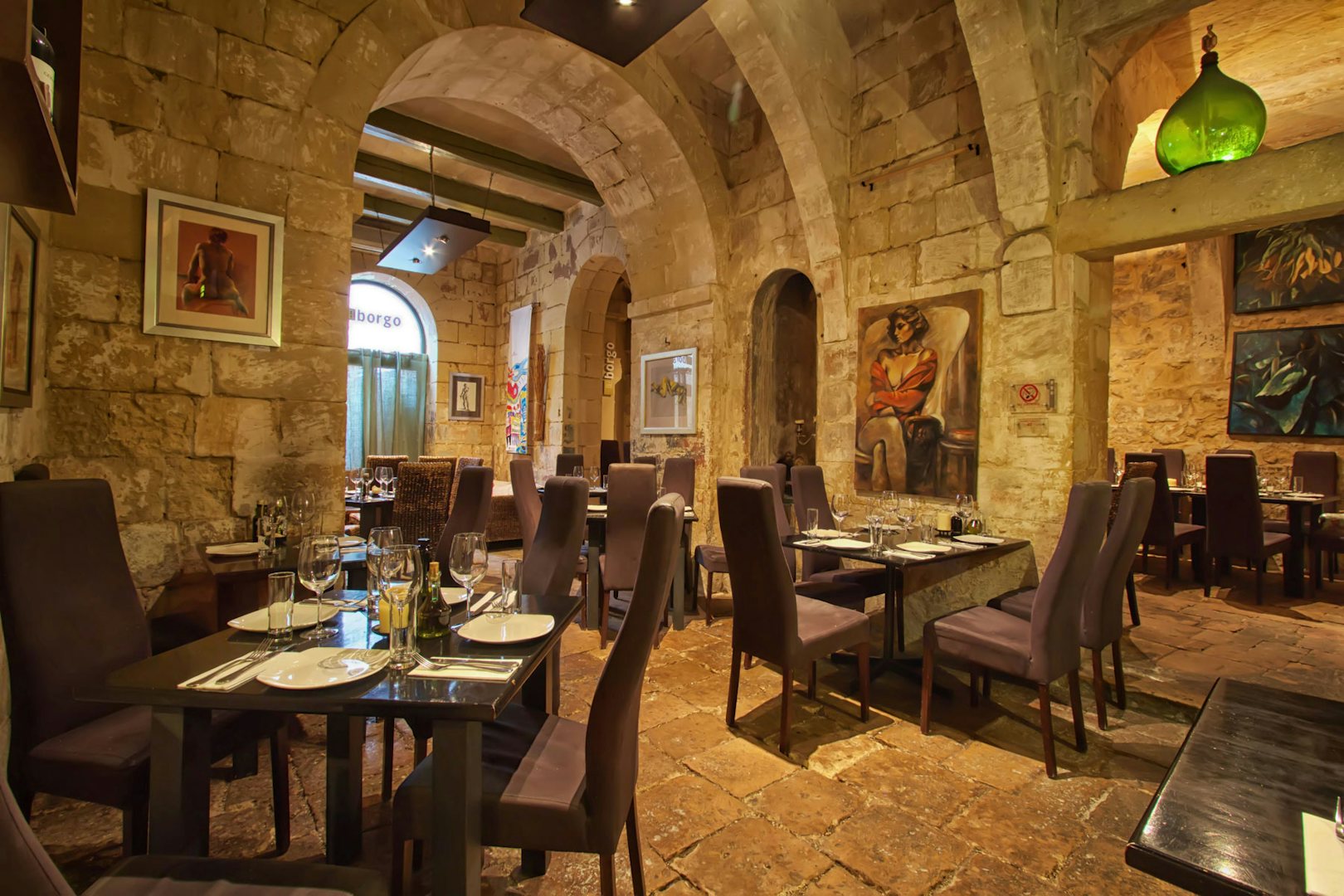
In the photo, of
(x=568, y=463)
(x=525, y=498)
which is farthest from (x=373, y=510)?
(x=568, y=463)

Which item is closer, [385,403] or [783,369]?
[783,369]

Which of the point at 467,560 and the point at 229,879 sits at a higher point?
the point at 467,560

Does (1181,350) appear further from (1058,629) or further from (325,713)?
(325,713)

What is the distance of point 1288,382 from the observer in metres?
6.22

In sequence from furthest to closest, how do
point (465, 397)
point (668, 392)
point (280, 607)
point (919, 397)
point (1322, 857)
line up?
point (465, 397) < point (668, 392) < point (919, 397) < point (280, 607) < point (1322, 857)

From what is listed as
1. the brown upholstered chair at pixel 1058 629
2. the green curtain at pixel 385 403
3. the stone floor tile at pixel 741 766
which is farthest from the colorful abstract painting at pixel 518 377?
the brown upholstered chair at pixel 1058 629

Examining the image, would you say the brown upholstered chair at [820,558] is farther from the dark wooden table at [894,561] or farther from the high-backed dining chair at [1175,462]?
the high-backed dining chair at [1175,462]

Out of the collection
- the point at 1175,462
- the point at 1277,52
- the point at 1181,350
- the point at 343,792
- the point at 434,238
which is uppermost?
the point at 1277,52

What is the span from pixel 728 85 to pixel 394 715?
234 inches

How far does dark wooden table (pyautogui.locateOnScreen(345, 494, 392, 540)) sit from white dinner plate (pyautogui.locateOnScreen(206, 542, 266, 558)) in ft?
6.60

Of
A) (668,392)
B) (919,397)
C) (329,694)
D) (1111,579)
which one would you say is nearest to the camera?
(329,694)

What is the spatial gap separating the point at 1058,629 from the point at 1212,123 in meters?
3.10

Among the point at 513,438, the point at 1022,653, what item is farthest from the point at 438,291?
the point at 1022,653

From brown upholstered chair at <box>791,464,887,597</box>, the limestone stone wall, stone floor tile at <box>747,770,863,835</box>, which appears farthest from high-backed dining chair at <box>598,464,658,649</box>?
the limestone stone wall
